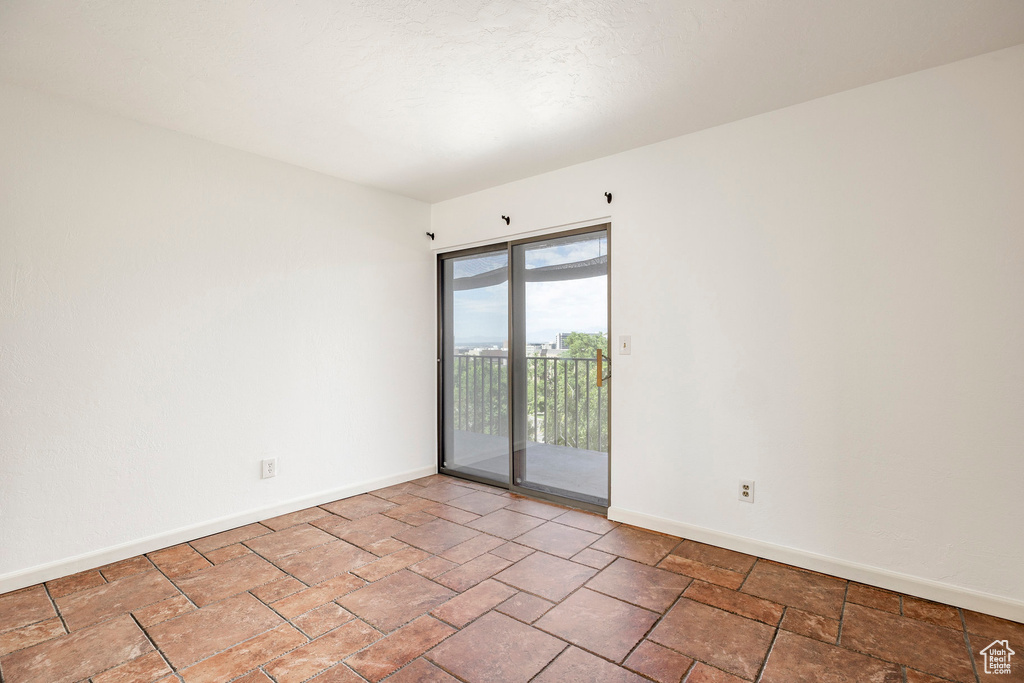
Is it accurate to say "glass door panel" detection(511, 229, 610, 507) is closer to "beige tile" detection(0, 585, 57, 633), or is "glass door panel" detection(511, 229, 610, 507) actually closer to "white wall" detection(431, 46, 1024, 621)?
"white wall" detection(431, 46, 1024, 621)

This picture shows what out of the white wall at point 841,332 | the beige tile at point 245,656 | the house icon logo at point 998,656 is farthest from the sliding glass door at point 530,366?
the beige tile at point 245,656

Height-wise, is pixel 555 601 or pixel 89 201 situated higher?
pixel 89 201

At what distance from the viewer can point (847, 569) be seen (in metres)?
2.35

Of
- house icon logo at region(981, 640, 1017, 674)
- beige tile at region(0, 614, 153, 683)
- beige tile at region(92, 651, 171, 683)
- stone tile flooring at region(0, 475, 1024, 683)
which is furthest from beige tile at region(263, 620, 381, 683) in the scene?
house icon logo at region(981, 640, 1017, 674)

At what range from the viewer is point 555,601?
217cm

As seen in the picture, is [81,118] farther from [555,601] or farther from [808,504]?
[808,504]

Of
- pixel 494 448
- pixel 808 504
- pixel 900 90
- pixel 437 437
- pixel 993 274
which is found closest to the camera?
pixel 993 274

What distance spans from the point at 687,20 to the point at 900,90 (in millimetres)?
1153

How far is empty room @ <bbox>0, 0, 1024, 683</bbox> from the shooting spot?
1.88 m

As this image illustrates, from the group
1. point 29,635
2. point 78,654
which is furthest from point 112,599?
point 78,654

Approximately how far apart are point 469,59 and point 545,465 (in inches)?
103

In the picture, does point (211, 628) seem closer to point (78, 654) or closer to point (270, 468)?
point (78, 654)

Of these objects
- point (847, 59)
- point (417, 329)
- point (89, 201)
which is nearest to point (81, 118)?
point (89, 201)

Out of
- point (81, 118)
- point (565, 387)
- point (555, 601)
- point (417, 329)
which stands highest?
point (81, 118)
